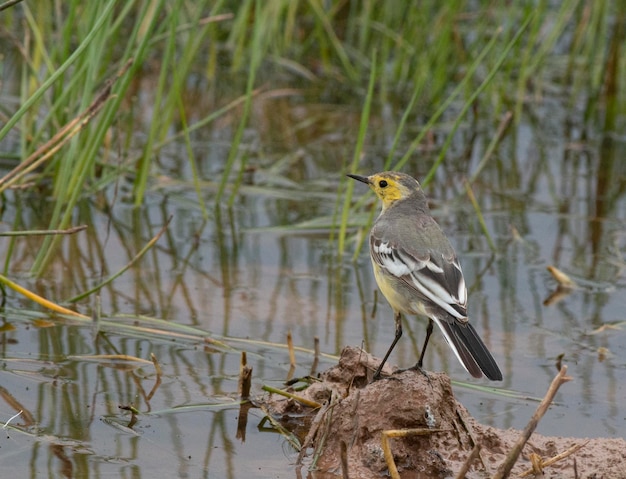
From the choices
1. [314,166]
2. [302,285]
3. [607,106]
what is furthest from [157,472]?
[607,106]

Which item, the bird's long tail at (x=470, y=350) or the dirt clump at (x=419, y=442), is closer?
the bird's long tail at (x=470, y=350)

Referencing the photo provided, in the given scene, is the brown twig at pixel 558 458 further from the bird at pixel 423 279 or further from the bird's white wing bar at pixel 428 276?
the bird's white wing bar at pixel 428 276

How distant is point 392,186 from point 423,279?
1.19 metres

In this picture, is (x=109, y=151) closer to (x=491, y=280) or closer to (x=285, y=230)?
(x=285, y=230)

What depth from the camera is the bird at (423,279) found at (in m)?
4.43

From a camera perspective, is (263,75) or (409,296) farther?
(263,75)

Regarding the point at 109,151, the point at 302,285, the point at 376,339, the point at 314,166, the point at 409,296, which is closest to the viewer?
the point at 409,296

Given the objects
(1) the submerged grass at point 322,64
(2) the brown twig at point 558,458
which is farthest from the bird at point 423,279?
(1) the submerged grass at point 322,64

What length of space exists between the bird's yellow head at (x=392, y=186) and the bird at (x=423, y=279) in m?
0.04

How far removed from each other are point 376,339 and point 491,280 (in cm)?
140

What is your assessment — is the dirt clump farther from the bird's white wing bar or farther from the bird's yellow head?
the bird's yellow head

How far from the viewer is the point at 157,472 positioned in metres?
4.20

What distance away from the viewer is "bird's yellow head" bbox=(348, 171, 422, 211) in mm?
5863

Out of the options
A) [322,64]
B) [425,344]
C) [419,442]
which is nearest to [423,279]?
[425,344]
